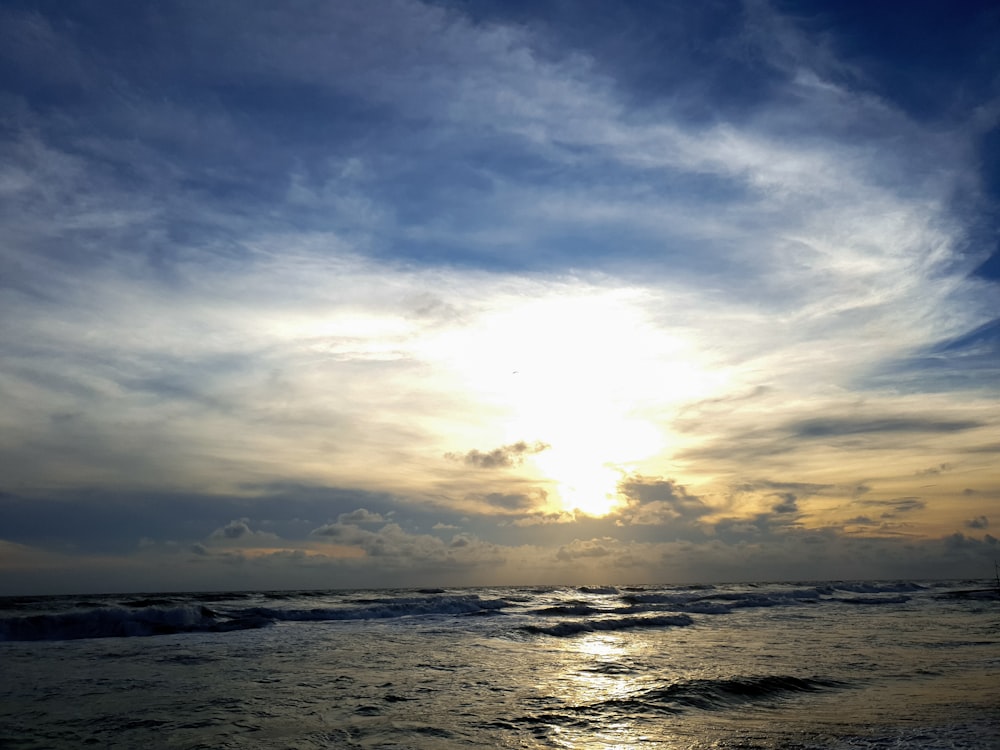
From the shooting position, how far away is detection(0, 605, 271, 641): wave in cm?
3042

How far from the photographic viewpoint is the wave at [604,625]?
33.5 m

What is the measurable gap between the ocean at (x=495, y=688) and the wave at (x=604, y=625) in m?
1.44

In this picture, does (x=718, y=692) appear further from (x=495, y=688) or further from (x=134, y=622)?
(x=134, y=622)

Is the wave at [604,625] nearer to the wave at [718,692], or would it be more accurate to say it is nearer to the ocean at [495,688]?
the ocean at [495,688]

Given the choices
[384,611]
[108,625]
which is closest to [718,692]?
[108,625]

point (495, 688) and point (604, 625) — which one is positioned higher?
point (495, 688)

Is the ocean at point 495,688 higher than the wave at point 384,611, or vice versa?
the ocean at point 495,688

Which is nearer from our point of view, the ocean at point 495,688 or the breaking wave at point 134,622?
the ocean at point 495,688

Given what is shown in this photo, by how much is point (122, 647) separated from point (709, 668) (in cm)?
2271

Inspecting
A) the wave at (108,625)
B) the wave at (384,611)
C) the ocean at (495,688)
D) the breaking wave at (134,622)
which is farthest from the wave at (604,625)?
the wave at (108,625)

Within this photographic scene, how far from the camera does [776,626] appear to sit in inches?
1379

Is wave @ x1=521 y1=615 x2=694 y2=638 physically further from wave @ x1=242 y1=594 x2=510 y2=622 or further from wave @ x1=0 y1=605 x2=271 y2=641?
wave @ x1=0 y1=605 x2=271 y2=641

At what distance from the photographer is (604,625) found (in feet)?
122

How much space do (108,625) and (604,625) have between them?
26.5 metres
